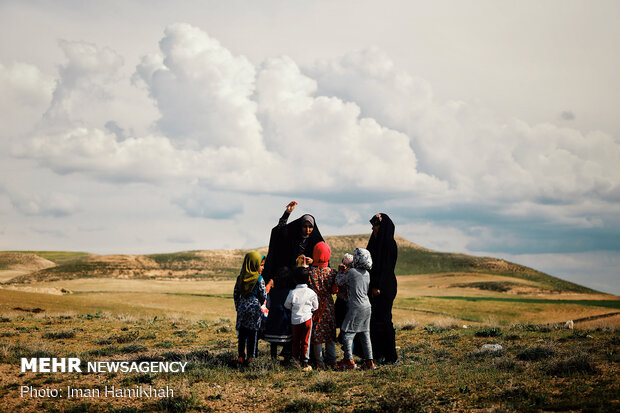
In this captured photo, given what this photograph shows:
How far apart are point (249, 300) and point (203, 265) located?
105428 millimetres

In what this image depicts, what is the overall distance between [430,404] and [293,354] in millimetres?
3810

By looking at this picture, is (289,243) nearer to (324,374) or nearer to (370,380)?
(324,374)

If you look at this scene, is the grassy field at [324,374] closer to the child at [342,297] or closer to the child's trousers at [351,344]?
the child's trousers at [351,344]

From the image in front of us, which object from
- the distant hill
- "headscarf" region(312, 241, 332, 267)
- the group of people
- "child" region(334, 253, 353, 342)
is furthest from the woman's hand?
the distant hill

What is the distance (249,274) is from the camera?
1055 centimetres

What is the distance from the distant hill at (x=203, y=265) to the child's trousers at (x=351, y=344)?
87778 millimetres

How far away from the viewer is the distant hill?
97.6 m

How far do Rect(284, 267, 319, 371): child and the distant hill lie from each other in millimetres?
88548

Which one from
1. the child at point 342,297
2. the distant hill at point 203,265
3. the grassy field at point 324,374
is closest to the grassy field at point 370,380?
the grassy field at point 324,374

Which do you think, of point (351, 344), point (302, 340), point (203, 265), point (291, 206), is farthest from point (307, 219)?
point (203, 265)

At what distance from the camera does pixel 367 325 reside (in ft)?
34.0

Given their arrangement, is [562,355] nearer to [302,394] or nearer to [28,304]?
[302,394]

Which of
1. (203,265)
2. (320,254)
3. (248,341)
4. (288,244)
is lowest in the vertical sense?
(203,265)

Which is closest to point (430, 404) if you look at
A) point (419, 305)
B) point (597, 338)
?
point (597, 338)
